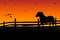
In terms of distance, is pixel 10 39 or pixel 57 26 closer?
pixel 10 39

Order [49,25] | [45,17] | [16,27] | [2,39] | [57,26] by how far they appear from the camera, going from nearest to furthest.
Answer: [2,39], [16,27], [57,26], [49,25], [45,17]

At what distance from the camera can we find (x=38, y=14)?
2036cm

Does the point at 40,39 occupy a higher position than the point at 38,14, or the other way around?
the point at 38,14

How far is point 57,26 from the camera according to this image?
16.6 m

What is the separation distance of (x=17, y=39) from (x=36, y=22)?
19.5 ft

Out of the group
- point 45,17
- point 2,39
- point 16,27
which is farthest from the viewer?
point 45,17

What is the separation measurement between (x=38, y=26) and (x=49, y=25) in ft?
10.3

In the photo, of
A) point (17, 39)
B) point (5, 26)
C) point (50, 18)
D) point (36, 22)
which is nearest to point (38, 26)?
point (36, 22)

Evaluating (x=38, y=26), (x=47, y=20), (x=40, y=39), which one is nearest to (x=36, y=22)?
(x=38, y=26)

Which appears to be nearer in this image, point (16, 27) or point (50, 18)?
point (16, 27)

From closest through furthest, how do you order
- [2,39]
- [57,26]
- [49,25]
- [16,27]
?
1. [2,39]
2. [16,27]
3. [57,26]
4. [49,25]

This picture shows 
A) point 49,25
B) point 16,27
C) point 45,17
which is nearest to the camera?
point 16,27

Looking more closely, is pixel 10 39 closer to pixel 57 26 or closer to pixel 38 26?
pixel 38 26

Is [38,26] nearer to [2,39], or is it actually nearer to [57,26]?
[57,26]
